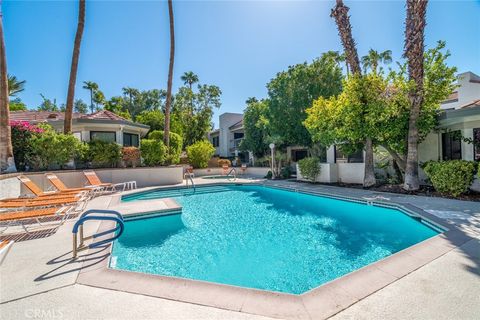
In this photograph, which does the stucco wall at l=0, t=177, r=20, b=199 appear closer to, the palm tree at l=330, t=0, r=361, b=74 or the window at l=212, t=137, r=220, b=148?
the palm tree at l=330, t=0, r=361, b=74

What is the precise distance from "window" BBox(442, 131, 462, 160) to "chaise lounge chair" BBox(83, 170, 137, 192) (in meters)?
17.7

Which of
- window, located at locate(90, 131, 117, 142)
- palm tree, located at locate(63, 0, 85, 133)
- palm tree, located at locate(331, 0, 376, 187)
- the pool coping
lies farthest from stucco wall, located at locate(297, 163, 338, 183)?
palm tree, located at locate(63, 0, 85, 133)

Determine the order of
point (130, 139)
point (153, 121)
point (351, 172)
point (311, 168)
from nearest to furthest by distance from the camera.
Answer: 1. point (351, 172)
2. point (311, 168)
3. point (130, 139)
4. point (153, 121)

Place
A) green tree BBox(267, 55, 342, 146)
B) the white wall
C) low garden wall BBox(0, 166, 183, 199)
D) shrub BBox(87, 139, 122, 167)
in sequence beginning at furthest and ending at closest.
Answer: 1. the white wall
2. green tree BBox(267, 55, 342, 146)
3. shrub BBox(87, 139, 122, 167)
4. low garden wall BBox(0, 166, 183, 199)

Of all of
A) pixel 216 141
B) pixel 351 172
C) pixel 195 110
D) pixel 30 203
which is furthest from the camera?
pixel 216 141

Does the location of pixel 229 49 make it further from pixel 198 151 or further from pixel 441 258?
pixel 441 258

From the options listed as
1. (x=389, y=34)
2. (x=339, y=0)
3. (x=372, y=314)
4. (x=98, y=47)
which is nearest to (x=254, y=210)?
(x=372, y=314)

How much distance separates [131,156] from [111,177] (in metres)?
1.85

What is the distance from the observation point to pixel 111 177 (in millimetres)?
14781

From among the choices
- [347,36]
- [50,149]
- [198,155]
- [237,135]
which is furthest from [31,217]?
[237,135]

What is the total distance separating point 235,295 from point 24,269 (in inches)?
139

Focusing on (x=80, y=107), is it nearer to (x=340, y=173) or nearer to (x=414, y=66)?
(x=340, y=173)

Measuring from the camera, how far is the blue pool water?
4863 millimetres

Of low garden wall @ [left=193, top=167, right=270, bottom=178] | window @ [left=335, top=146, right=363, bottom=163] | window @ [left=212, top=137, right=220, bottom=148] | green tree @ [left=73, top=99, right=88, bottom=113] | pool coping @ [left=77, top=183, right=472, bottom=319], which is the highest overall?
green tree @ [left=73, top=99, right=88, bottom=113]
